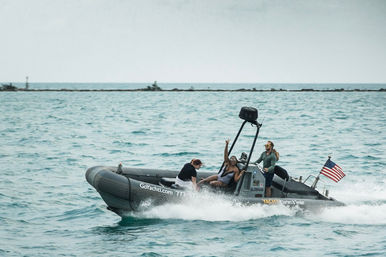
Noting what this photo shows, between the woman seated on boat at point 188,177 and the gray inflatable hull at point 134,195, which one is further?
the woman seated on boat at point 188,177

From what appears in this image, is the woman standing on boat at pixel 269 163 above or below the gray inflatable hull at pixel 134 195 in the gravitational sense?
above

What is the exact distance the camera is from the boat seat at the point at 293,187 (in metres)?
14.5

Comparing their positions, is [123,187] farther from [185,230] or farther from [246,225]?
[246,225]

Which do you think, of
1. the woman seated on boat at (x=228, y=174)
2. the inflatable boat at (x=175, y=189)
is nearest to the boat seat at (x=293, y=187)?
the inflatable boat at (x=175, y=189)

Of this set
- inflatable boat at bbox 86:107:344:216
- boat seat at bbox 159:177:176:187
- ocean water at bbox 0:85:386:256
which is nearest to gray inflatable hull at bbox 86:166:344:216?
inflatable boat at bbox 86:107:344:216

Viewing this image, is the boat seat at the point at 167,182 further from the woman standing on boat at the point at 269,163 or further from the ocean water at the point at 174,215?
the woman standing on boat at the point at 269,163

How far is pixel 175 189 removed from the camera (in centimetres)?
1348

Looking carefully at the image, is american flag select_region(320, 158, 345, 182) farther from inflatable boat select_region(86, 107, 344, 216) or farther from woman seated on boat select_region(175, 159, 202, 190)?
woman seated on boat select_region(175, 159, 202, 190)

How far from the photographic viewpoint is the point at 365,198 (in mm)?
16719

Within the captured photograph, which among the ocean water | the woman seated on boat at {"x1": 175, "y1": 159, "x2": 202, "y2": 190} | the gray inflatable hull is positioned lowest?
the ocean water

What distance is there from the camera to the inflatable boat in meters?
13.0

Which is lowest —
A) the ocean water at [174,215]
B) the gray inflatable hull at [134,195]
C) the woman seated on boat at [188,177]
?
the ocean water at [174,215]

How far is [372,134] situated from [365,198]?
20.3m

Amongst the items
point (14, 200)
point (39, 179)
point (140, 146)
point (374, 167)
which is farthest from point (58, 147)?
point (374, 167)
